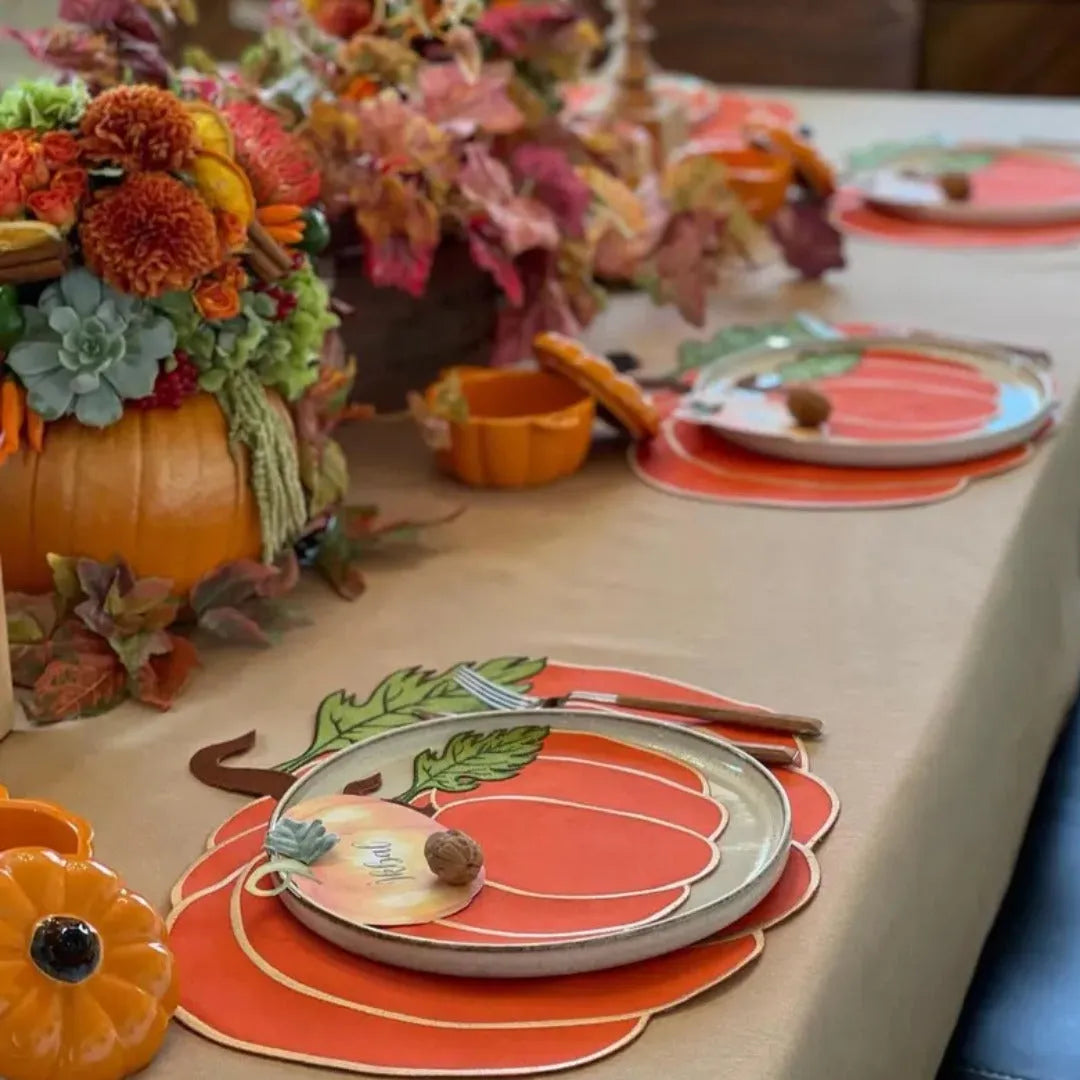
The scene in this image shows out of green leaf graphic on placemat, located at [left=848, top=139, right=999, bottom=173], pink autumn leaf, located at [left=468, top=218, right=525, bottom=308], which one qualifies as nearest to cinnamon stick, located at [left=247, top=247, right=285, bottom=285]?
pink autumn leaf, located at [left=468, top=218, right=525, bottom=308]

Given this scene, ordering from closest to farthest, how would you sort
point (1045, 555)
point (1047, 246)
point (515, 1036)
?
point (515, 1036) → point (1045, 555) → point (1047, 246)

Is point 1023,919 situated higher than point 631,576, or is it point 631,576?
point 631,576

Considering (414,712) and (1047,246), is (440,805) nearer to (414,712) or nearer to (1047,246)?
(414,712)

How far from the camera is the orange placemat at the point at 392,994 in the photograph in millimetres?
633

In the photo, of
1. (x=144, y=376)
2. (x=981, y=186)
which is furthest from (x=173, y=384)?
(x=981, y=186)

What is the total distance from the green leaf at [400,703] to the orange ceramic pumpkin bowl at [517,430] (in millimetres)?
274

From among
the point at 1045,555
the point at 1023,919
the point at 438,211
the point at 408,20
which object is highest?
the point at 408,20

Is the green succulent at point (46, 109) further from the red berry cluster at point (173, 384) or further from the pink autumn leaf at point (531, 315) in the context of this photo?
the pink autumn leaf at point (531, 315)

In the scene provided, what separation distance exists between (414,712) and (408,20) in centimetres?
59

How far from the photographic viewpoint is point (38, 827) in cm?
71

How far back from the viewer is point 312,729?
89cm

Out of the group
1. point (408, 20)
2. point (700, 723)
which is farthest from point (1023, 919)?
point (408, 20)

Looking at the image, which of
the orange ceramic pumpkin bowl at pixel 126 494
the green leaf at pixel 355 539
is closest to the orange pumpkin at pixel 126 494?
the orange ceramic pumpkin bowl at pixel 126 494

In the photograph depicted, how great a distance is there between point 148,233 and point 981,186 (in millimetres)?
1272
